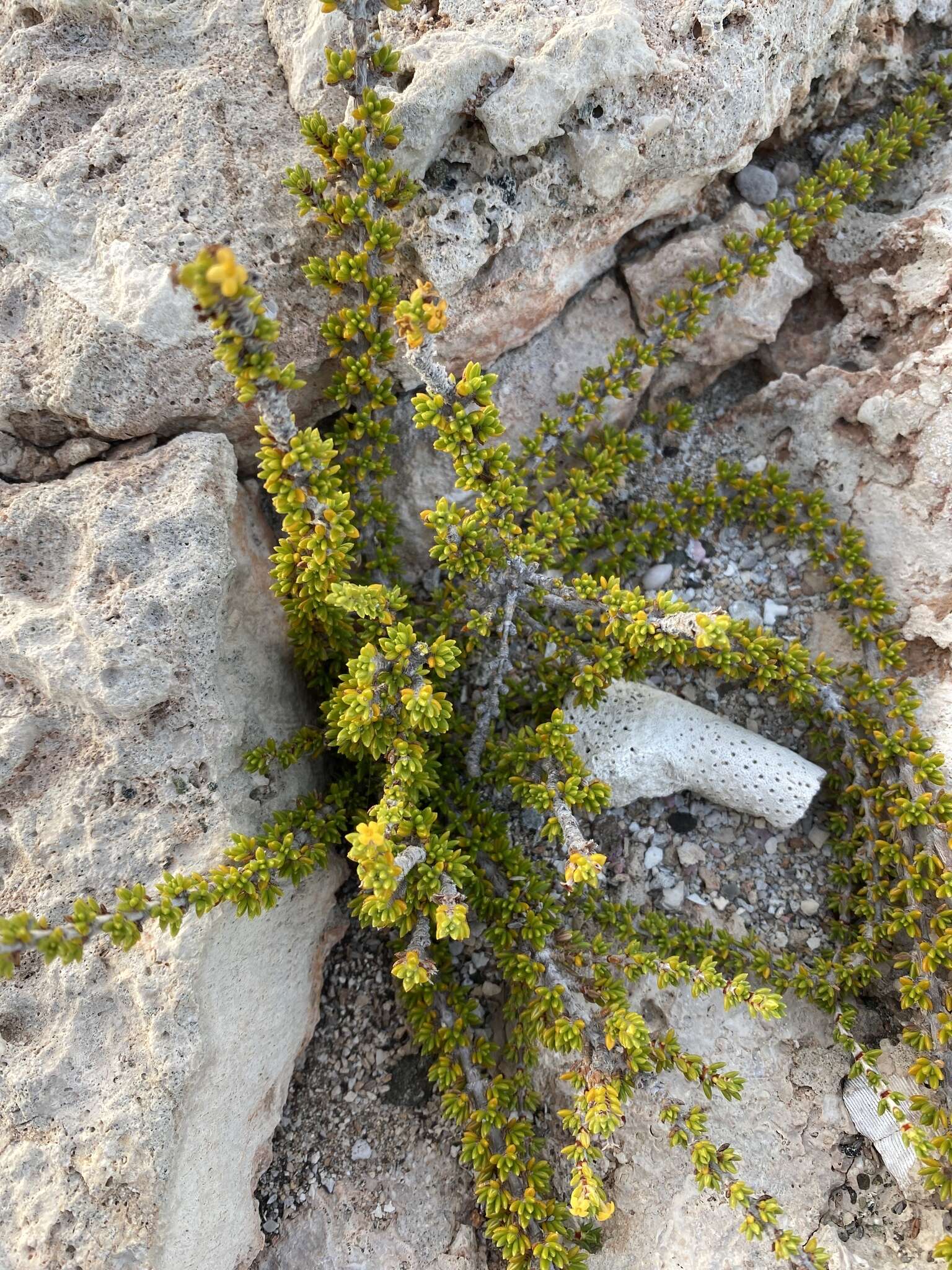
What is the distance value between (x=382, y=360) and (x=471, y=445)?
3.40ft

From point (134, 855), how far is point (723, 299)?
15.1 feet

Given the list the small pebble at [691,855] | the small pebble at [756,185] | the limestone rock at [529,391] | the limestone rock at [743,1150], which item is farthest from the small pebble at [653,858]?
the small pebble at [756,185]

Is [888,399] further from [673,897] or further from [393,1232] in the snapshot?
[393,1232]

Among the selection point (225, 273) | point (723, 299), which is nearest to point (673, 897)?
point (723, 299)

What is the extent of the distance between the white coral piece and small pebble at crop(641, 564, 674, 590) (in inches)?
30.1

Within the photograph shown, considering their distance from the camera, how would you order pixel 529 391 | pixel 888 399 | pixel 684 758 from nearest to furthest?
pixel 684 758 → pixel 888 399 → pixel 529 391

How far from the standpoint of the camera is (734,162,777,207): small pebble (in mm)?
5238

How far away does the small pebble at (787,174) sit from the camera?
535 cm

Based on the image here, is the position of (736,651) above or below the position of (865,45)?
below

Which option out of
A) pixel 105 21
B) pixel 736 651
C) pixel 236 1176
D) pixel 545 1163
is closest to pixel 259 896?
pixel 236 1176

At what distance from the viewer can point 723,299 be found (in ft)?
16.8

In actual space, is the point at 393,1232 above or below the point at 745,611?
below

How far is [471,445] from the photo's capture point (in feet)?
11.8

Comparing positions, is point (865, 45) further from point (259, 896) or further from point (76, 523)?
point (259, 896)
